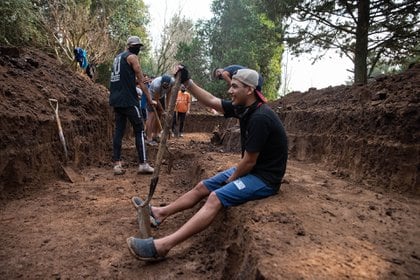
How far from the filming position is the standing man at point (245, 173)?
108 inches

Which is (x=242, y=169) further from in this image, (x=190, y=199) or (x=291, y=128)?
(x=291, y=128)

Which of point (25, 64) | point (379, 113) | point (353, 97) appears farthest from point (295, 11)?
point (25, 64)

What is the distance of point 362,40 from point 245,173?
6.87 metres

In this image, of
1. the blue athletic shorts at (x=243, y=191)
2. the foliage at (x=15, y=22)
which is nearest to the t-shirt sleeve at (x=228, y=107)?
the blue athletic shorts at (x=243, y=191)

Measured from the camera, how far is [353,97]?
242 inches

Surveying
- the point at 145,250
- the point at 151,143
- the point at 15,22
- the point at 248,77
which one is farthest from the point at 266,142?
the point at 15,22

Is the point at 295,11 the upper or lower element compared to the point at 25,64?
upper

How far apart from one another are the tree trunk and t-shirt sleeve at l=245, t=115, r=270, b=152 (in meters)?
6.25

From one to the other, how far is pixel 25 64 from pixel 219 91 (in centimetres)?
1471

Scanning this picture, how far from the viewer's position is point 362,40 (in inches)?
327

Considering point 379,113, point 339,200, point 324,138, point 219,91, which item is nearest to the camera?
point 339,200

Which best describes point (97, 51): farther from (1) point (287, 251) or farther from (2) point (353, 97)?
(1) point (287, 251)

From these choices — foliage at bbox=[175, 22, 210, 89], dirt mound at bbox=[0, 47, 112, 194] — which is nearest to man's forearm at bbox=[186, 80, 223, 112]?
dirt mound at bbox=[0, 47, 112, 194]

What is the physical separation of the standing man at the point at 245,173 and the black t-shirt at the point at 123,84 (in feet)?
8.80
